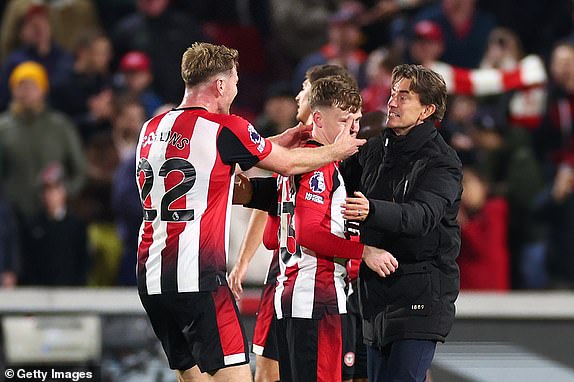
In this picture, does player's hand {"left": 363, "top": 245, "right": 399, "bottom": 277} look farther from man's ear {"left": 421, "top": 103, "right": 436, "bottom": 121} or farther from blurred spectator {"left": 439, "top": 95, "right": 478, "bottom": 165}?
blurred spectator {"left": 439, "top": 95, "right": 478, "bottom": 165}

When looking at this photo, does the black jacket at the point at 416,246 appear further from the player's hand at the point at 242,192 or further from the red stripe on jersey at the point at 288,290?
the player's hand at the point at 242,192

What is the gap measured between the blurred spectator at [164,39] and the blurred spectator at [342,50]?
1.06 meters

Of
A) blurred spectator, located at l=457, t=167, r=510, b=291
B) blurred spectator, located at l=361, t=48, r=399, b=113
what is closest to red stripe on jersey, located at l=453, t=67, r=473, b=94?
blurred spectator, located at l=361, t=48, r=399, b=113

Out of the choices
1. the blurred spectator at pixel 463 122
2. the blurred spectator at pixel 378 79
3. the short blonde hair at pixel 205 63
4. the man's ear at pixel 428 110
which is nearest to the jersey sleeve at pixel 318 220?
the man's ear at pixel 428 110

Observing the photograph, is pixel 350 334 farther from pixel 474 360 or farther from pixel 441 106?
pixel 474 360

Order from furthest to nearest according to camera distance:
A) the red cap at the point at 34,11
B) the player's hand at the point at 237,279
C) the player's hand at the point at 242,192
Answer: the red cap at the point at 34,11 < the player's hand at the point at 237,279 < the player's hand at the point at 242,192

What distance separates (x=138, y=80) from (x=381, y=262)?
6336mm

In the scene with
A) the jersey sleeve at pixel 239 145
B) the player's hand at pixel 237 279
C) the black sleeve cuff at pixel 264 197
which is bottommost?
the player's hand at pixel 237 279

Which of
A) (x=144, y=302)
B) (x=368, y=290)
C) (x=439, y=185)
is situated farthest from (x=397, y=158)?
(x=144, y=302)

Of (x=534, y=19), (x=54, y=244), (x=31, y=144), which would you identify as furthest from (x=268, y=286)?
(x=534, y=19)

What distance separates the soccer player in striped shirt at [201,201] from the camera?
525cm

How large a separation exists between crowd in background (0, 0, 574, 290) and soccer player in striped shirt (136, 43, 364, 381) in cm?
460

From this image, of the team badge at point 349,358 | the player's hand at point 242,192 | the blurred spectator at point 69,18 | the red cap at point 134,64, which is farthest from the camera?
the blurred spectator at point 69,18

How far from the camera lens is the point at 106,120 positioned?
10.9m
